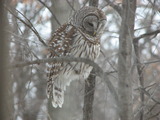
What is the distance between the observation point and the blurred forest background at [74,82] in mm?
3232

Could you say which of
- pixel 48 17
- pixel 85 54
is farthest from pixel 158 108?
pixel 48 17

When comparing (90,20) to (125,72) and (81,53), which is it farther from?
(125,72)

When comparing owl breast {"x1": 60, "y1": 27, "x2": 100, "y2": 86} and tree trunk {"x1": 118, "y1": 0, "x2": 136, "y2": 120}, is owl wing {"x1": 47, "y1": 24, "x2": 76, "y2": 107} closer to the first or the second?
owl breast {"x1": 60, "y1": 27, "x2": 100, "y2": 86}

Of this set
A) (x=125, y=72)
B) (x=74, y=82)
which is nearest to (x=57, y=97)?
(x=74, y=82)

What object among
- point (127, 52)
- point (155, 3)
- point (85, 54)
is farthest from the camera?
point (85, 54)

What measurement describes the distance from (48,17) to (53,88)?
3716 millimetres

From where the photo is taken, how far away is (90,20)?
501cm

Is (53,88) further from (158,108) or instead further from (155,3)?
(155,3)

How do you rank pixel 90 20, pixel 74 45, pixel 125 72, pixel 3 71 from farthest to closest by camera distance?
pixel 90 20 → pixel 74 45 → pixel 125 72 → pixel 3 71

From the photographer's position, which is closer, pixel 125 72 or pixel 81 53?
pixel 125 72

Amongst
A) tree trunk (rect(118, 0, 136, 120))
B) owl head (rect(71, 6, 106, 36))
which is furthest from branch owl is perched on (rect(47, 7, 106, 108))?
tree trunk (rect(118, 0, 136, 120))

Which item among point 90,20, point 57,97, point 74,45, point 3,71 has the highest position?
point 90,20

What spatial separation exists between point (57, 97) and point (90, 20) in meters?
1.29

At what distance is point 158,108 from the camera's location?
13.5 feet
